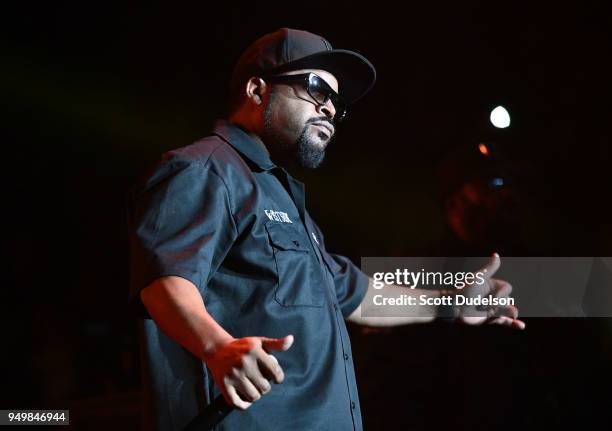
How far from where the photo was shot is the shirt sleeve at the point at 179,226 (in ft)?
4.17

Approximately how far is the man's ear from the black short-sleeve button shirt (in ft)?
1.00

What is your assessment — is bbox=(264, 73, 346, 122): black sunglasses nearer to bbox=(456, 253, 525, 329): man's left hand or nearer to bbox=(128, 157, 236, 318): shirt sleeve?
bbox=(128, 157, 236, 318): shirt sleeve

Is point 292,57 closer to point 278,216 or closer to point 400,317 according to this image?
point 278,216

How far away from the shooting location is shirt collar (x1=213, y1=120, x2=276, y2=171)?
170 centimetres

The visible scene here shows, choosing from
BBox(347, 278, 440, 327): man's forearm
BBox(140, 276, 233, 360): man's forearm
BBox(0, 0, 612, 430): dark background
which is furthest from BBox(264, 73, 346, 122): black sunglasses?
BBox(0, 0, 612, 430): dark background

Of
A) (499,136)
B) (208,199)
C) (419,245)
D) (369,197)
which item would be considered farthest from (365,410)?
(208,199)

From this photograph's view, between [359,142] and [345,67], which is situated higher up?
[345,67]

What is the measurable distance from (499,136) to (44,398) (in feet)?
10.9

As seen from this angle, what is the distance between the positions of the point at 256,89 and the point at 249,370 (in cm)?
112

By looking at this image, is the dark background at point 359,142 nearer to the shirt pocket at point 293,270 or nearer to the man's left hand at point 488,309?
the man's left hand at point 488,309

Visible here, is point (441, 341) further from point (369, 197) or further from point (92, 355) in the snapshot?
point (92, 355)

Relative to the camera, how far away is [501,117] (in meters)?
3.96

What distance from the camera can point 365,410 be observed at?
338 cm

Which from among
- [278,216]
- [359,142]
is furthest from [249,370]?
[359,142]
